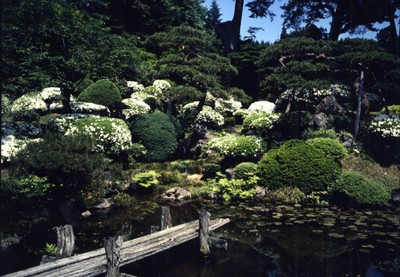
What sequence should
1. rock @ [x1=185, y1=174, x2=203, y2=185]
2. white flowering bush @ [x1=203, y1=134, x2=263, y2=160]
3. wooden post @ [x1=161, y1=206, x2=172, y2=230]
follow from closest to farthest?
wooden post @ [x1=161, y1=206, x2=172, y2=230] → rock @ [x1=185, y1=174, x2=203, y2=185] → white flowering bush @ [x1=203, y1=134, x2=263, y2=160]

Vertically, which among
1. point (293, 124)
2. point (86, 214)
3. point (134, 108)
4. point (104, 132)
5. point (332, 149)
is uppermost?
point (134, 108)

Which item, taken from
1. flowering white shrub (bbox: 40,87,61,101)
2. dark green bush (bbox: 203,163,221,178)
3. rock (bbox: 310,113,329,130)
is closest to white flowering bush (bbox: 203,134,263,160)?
dark green bush (bbox: 203,163,221,178)

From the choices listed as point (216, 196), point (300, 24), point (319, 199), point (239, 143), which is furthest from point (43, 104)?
point (300, 24)

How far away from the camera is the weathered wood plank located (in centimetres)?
507

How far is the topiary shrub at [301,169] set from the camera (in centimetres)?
1171

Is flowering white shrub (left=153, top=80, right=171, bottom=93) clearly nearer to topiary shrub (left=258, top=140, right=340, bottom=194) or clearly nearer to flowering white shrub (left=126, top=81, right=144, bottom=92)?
A: flowering white shrub (left=126, top=81, right=144, bottom=92)

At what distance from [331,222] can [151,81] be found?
15.5m

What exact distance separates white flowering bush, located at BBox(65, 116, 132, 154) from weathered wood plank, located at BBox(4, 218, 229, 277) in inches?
127

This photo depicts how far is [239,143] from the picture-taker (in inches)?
565

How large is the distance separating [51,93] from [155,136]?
6.04m

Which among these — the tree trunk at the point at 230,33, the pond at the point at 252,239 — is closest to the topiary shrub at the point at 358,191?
the pond at the point at 252,239

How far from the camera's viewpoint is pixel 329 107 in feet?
54.3

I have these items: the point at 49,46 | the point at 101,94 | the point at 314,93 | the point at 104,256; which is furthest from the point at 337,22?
the point at 104,256

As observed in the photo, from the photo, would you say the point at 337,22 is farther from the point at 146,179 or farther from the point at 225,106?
the point at 146,179
